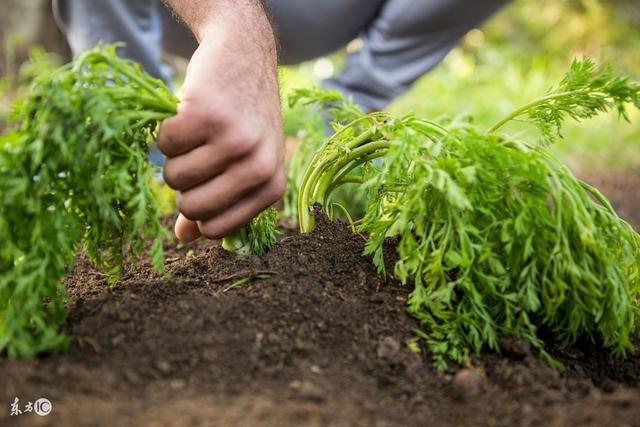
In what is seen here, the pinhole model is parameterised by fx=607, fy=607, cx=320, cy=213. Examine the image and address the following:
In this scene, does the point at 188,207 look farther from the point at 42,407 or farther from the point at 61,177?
the point at 42,407

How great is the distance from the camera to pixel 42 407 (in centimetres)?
134

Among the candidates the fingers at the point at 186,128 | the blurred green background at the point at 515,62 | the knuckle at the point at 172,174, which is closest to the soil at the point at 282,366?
the knuckle at the point at 172,174

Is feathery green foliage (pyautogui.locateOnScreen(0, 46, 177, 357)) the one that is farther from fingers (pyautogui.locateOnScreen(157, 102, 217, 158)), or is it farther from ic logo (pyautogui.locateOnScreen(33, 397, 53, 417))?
ic logo (pyautogui.locateOnScreen(33, 397, 53, 417))

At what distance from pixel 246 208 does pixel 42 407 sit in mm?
793

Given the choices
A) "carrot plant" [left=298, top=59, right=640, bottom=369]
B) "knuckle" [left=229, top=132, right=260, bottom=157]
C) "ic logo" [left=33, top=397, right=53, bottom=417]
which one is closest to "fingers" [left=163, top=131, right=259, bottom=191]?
"knuckle" [left=229, top=132, right=260, bottom=157]

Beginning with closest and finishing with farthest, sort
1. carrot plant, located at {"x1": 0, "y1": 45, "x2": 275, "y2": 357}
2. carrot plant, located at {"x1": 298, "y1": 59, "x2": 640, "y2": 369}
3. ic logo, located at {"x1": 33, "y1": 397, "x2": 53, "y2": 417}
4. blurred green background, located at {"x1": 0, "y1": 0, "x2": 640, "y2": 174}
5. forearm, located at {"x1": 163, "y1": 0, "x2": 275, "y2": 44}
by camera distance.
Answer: ic logo, located at {"x1": 33, "y1": 397, "x2": 53, "y2": 417} < carrot plant, located at {"x1": 0, "y1": 45, "x2": 275, "y2": 357} < carrot plant, located at {"x1": 298, "y1": 59, "x2": 640, "y2": 369} < forearm, located at {"x1": 163, "y1": 0, "x2": 275, "y2": 44} < blurred green background, located at {"x1": 0, "y1": 0, "x2": 640, "y2": 174}

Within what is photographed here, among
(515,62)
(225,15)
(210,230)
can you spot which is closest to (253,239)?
(210,230)

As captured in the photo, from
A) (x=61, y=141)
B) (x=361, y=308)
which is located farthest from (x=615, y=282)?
(x=61, y=141)

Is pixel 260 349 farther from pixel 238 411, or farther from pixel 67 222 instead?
pixel 67 222

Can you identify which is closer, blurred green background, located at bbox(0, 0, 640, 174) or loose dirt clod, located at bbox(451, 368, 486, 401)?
loose dirt clod, located at bbox(451, 368, 486, 401)

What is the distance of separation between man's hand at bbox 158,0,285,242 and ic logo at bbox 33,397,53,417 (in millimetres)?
675

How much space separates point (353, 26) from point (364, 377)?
314 cm

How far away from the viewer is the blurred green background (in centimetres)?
554

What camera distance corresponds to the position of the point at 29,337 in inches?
59.1
